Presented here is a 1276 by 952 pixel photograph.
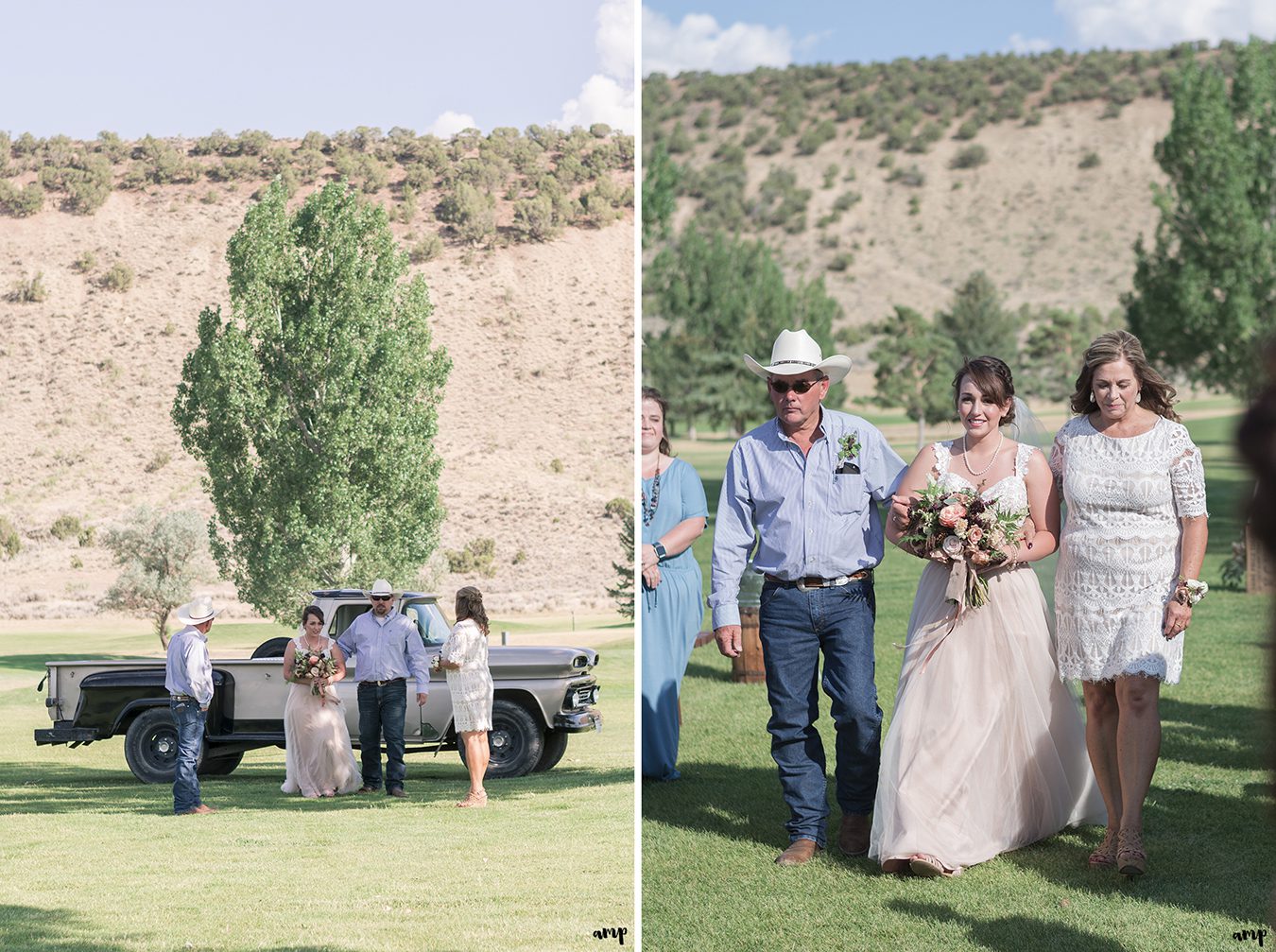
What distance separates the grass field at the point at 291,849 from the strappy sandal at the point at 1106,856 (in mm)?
1626

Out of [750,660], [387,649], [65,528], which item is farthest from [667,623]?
[750,660]

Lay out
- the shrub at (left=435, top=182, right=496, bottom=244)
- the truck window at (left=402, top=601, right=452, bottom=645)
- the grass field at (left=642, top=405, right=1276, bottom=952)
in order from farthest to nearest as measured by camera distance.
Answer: the shrub at (left=435, top=182, right=496, bottom=244) < the truck window at (left=402, top=601, right=452, bottom=645) < the grass field at (left=642, top=405, right=1276, bottom=952)

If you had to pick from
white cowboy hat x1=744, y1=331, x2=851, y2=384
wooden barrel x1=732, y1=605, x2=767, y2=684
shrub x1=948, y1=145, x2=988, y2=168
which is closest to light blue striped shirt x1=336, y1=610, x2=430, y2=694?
white cowboy hat x1=744, y1=331, x2=851, y2=384

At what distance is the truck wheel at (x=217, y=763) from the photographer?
19.5 feet

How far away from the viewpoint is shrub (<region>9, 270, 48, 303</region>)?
252 inches

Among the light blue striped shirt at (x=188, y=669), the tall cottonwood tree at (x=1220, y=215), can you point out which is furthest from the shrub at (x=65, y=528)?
the tall cottonwood tree at (x=1220, y=215)

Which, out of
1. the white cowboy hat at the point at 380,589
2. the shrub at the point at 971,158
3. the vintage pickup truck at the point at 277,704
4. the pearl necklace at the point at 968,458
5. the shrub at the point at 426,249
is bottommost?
the vintage pickup truck at the point at 277,704

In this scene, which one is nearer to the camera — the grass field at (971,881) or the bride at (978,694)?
the grass field at (971,881)

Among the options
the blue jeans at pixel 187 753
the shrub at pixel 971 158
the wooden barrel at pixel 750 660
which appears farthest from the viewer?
the shrub at pixel 971 158

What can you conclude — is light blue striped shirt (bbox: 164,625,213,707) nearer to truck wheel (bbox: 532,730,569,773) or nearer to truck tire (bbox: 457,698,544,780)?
truck tire (bbox: 457,698,544,780)

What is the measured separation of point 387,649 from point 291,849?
0.97m

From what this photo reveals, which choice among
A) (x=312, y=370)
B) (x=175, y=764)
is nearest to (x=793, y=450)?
(x=312, y=370)

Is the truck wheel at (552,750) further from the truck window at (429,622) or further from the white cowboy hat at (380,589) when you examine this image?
the white cowboy hat at (380,589)

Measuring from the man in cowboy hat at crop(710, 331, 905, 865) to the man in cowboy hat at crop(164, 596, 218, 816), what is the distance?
2326 millimetres
